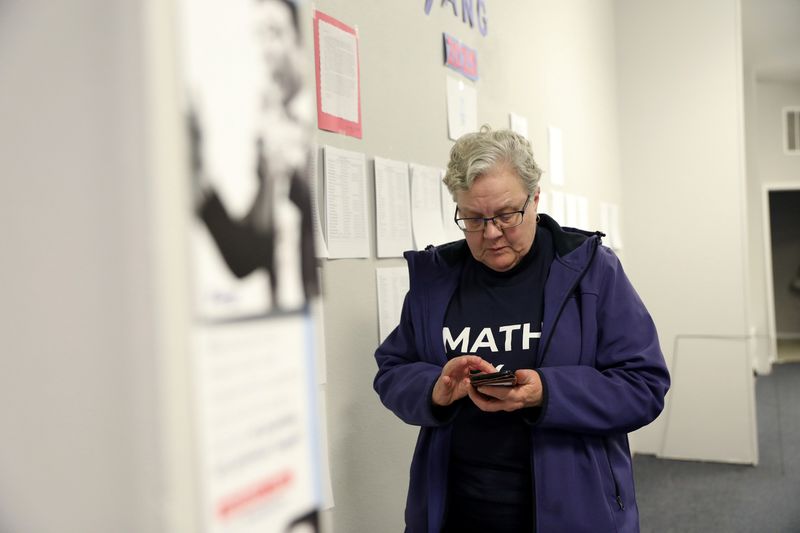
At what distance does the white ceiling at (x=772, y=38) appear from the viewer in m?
6.40

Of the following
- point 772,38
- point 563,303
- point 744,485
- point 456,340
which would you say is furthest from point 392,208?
point 772,38

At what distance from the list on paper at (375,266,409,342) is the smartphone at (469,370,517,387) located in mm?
573

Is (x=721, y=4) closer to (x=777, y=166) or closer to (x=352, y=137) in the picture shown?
(x=352, y=137)

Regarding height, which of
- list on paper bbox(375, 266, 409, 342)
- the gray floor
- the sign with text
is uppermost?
the sign with text

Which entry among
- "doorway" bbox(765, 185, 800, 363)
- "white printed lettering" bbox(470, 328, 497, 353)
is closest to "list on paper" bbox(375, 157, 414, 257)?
"white printed lettering" bbox(470, 328, 497, 353)

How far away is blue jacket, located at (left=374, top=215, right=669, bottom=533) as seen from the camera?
1.43 metres

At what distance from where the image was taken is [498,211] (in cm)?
156

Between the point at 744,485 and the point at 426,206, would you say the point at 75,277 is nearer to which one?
the point at 426,206

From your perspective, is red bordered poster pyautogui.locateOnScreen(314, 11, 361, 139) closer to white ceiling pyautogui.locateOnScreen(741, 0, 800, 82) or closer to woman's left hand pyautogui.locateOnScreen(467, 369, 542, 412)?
woman's left hand pyautogui.locateOnScreen(467, 369, 542, 412)

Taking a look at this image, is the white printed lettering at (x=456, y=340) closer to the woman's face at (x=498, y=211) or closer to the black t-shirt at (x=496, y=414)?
the black t-shirt at (x=496, y=414)

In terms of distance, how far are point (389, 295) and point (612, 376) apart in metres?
0.70

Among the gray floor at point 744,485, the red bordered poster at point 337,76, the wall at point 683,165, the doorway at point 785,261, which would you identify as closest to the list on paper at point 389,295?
the red bordered poster at point 337,76

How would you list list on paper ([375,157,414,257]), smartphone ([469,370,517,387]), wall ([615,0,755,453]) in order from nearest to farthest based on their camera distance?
smartphone ([469,370,517,387])
list on paper ([375,157,414,257])
wall ([615,0,755,453])

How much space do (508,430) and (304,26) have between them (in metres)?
1.12
